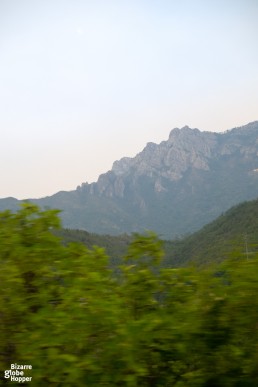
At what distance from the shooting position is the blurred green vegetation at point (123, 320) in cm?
273

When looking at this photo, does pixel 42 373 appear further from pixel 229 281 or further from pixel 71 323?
pixel 229 281

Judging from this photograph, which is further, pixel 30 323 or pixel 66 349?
pixel 30 323

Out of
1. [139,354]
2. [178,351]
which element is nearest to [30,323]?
[139,354]

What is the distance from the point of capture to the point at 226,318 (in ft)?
9.20

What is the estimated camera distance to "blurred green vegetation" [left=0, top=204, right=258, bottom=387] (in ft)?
8.96

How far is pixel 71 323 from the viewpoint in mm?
2746

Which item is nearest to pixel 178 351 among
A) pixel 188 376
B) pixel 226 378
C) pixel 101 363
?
pixel 188 376

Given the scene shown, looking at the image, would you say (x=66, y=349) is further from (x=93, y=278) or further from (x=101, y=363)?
(x=93, y=278)

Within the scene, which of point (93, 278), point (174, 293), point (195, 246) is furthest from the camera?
point (195, 246)

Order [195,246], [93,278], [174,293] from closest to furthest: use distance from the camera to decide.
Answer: [93,278]
[174,293]
[195,246]

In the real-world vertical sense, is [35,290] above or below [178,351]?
above

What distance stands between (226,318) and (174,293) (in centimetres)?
55

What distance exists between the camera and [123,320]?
9.64 feet

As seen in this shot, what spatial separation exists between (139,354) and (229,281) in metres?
0.88
